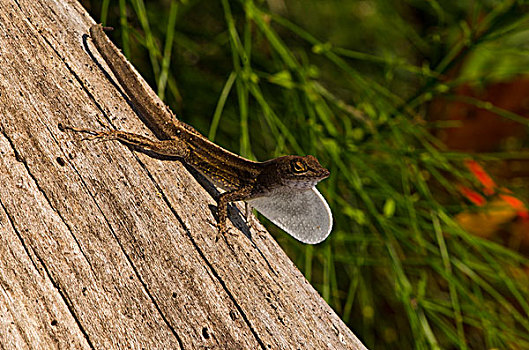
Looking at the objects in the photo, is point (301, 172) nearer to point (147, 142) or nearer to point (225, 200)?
point (225, 200)

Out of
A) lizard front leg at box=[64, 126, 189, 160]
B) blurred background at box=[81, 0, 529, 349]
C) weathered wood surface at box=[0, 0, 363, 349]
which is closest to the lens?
weathered wood surface at box=[0, 0, 363, 349]

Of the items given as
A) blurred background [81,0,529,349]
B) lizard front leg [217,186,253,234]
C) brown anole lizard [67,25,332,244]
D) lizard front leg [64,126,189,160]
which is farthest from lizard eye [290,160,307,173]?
blurred background [81,0,529,349]

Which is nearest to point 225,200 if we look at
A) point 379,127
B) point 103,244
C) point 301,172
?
point 301,172

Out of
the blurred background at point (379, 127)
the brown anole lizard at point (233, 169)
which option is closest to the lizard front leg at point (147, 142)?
the brown anole lizard at point (233, 169)

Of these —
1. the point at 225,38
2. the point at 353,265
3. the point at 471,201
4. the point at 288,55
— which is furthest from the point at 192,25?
the point at 471,201

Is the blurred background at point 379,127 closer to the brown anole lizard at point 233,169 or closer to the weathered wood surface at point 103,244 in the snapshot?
the brown anole lizard at point 233,169

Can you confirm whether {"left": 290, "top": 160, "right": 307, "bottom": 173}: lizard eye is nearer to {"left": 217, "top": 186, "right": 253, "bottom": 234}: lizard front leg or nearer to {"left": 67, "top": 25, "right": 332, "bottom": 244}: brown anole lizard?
{"left": 67, "top": 25, "right": 332, "bottom": 244}: brown anole lizard
